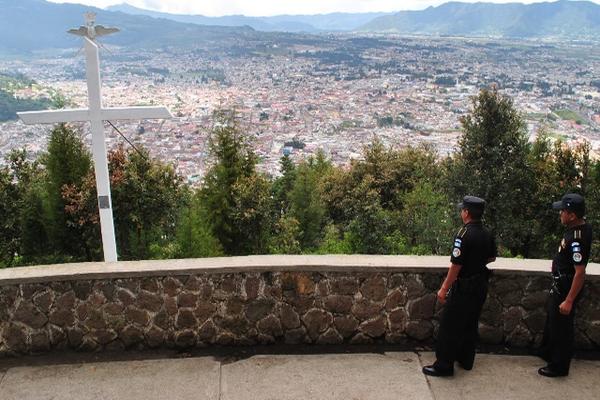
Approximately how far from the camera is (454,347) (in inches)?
173

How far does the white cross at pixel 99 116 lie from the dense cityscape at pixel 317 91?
50.7 ft

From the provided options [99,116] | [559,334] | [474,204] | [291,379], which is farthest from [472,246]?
[99,116]

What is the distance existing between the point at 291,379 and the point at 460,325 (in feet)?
4.24

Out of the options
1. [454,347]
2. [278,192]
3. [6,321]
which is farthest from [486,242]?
[278,192]

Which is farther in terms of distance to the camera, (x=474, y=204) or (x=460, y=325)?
(x=460, y=325)

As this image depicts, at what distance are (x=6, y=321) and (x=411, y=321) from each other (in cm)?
315

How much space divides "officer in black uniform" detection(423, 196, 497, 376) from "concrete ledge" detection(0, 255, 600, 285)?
0.37 meters

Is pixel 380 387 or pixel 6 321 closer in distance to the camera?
pixel 380 387

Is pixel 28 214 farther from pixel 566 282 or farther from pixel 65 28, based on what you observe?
pixel 65 28

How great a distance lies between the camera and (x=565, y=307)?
13.7 ft

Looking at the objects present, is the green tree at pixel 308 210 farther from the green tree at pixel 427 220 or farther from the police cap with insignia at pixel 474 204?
the police cap with insignia at pixel 474 204

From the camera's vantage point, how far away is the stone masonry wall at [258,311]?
4.64 meters

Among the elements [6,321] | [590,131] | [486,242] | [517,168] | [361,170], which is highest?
[486,242]

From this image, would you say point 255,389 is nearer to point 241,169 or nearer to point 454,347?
point 454,347
